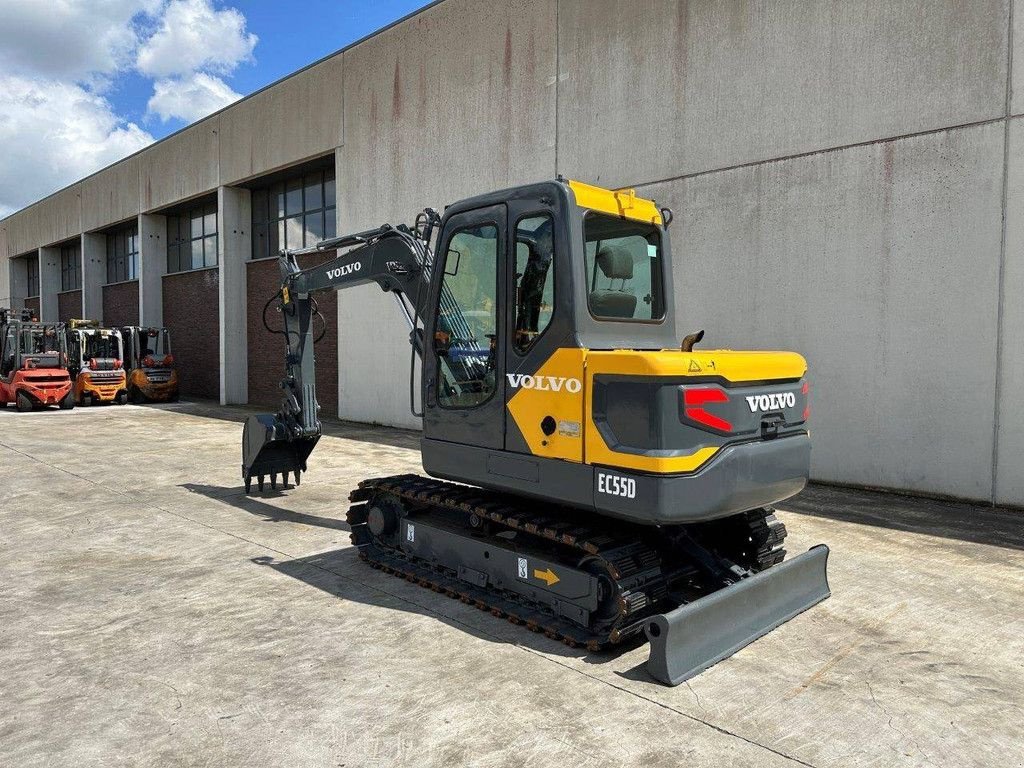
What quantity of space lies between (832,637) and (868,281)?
232 inches

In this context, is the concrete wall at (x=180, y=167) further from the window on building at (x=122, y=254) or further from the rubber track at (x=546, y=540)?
the rubber track at (x=546, y=540)

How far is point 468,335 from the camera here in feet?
16.4

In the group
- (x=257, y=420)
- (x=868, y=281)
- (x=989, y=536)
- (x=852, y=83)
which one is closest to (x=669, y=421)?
(x=989, y=536)

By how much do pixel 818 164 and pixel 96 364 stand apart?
773 inches

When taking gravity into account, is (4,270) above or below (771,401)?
above

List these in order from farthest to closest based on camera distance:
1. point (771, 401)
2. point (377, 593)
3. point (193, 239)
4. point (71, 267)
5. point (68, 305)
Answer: point (71, 267), point (68, 305), point (193, 239), point (377, 593), point (771, 401)

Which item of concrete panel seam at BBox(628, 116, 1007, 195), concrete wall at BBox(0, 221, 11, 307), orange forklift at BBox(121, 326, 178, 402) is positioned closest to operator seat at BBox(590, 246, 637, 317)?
concrete panel seam at BBox(628, 116, 1007, 195)

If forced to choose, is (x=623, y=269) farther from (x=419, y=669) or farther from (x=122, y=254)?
(x=122, y=254)

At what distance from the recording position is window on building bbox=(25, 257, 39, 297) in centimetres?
3644

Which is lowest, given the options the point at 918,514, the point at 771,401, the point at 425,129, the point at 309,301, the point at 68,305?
the point at 918,514

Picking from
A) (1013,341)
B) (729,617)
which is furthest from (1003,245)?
(729,617)

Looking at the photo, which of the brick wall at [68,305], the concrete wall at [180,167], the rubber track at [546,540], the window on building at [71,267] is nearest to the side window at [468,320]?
the rubber track at [546,540]

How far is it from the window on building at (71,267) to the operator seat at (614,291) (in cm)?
3340

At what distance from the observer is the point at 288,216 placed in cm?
1977
